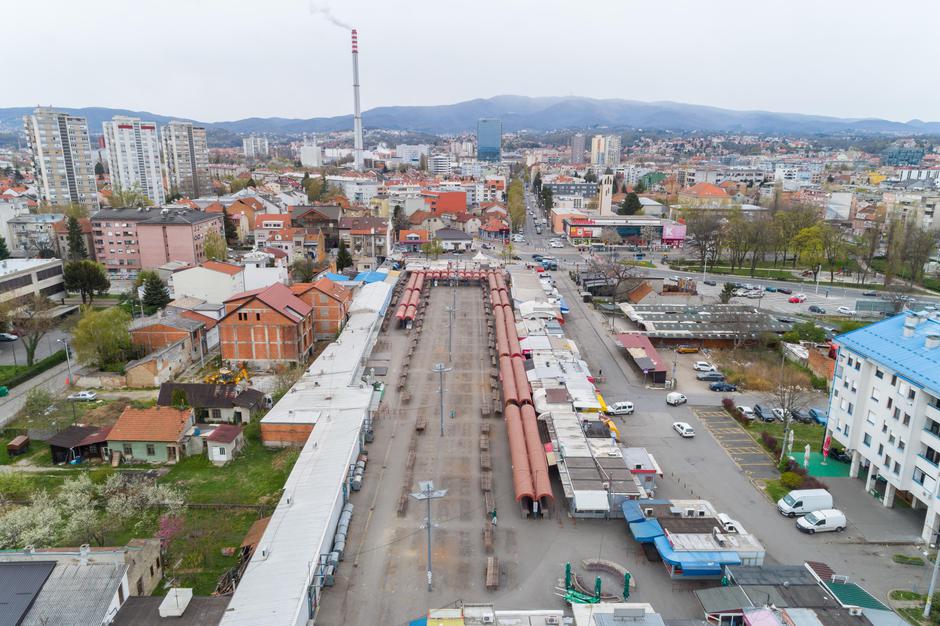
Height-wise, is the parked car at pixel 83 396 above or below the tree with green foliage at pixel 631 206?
below

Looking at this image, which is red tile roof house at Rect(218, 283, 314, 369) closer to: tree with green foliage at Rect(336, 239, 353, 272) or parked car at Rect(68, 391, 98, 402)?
parked car at Rect(68, 391, 98, 402)

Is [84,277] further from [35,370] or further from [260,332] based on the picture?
[260,332]

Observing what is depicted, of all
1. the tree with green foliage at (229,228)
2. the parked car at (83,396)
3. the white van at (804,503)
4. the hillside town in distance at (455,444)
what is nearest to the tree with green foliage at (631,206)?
the hillside town in distance at (455,444)

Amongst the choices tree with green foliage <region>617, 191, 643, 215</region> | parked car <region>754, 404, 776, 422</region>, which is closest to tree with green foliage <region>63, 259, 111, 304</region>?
parked car <region>754, 404, 776, 422</region>

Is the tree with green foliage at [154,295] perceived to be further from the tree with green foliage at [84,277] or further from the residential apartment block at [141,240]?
the residential apartment block at [141,240]

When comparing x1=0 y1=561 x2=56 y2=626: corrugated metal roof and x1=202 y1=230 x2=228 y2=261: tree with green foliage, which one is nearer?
x1=0 y1=561 x2=56 y2=626: corrugated metal roof
